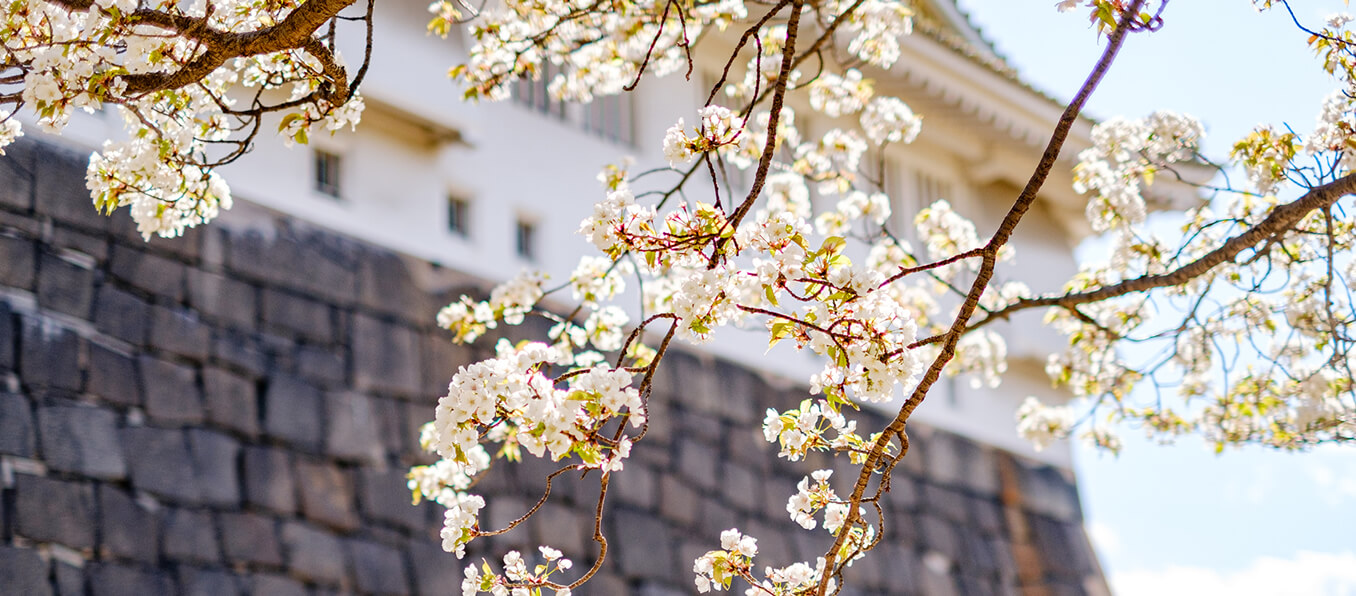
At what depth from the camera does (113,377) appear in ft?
13.6

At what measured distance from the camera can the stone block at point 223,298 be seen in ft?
→ 14.8

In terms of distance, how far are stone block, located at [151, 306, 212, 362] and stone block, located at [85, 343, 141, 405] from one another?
0.48 feet

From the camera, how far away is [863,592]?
655cm

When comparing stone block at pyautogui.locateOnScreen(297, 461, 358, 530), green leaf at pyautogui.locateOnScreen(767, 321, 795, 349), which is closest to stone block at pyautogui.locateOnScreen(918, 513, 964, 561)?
stone block at pyautogui.locateOnScreen(297, 461, 358, 530)

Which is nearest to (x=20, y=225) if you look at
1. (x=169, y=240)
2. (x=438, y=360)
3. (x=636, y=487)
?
(x=169, y=240)

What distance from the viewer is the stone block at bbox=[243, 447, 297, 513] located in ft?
14.5

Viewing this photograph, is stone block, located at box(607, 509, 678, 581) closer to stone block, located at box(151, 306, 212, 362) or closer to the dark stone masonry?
the dark stone masonry

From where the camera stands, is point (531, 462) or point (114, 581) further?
point (531, 462)

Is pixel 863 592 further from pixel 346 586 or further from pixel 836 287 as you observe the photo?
pixel 836 287

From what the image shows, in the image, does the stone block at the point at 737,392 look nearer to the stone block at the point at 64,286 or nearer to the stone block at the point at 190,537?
the stone block at the point at 190,537

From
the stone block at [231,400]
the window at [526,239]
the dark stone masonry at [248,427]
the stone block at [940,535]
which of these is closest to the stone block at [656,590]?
the dark stone masonry at [248,427]

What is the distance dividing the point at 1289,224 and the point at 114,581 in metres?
3.33

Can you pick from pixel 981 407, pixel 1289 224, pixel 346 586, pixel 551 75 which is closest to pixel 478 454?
pixel 1289 224

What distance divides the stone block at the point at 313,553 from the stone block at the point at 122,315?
2.67ft
